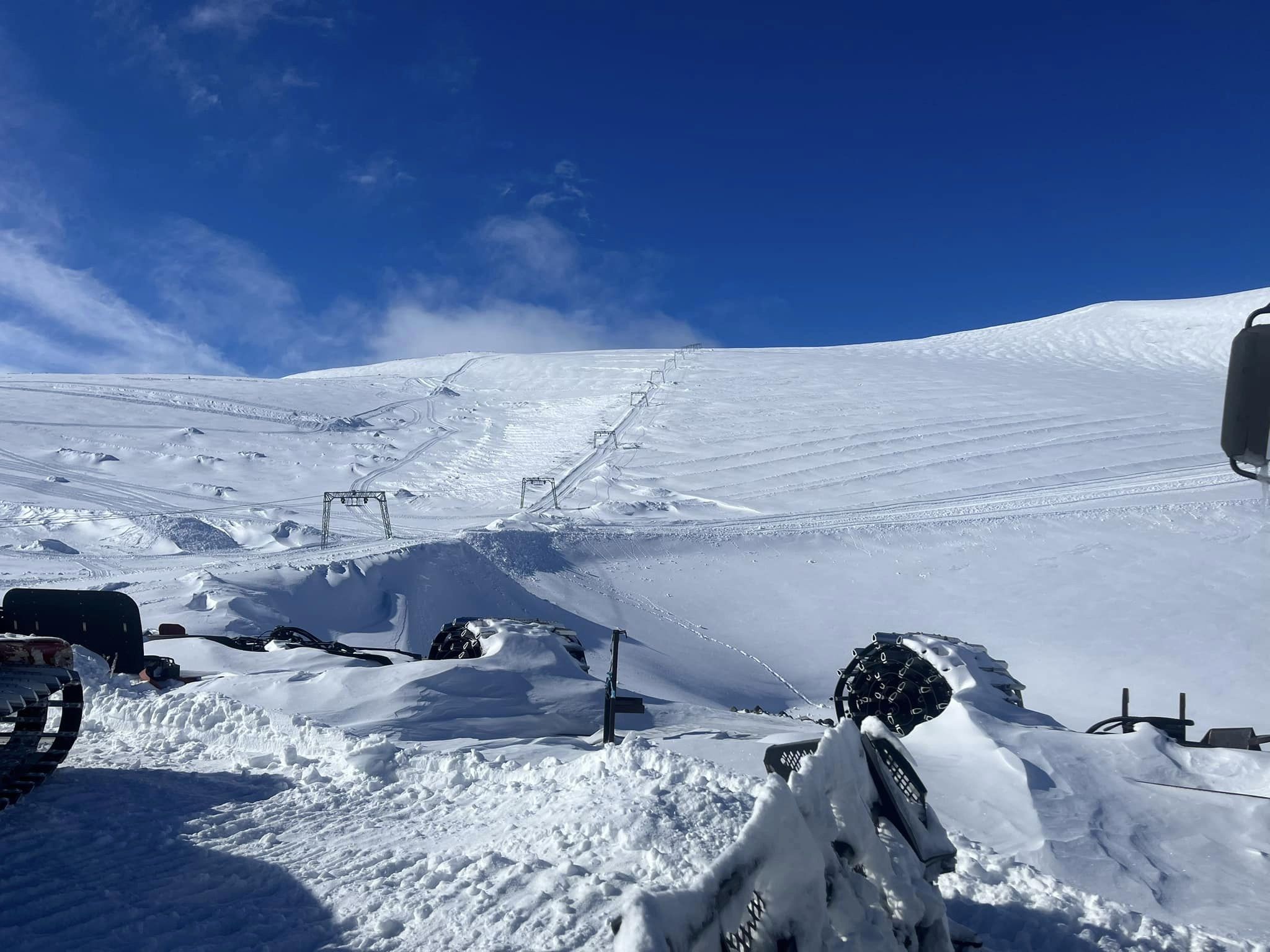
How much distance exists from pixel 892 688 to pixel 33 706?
631 centimetres

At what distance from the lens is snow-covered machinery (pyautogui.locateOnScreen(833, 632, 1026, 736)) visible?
7.15 m

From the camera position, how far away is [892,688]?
758 centimetres

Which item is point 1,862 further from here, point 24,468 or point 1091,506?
point 24,468

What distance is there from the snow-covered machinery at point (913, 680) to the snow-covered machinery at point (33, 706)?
18.5ft

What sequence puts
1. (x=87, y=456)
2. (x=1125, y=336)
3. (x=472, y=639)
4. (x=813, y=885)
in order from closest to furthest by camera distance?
(x=813, y=885) < (x=472, y=639) < (x=87, y=456) < (x=1125, y=336)

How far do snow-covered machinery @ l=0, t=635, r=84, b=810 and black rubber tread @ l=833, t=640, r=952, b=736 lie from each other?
5.63 metres

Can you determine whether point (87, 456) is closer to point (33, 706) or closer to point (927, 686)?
point (33, 706)

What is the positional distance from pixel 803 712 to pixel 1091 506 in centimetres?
1216

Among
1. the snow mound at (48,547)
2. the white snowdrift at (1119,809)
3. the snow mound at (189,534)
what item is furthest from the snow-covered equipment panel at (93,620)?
the snow mound at (48,547)

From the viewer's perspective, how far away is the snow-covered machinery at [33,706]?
15.9 ft

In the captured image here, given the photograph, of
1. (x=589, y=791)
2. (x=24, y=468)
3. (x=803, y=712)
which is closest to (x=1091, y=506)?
(x=803, y=712)

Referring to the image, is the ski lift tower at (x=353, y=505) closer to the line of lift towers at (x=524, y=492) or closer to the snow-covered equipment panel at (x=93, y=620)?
the line of lift towers at (x=524, y=492)

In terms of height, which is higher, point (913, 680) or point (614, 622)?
point (913, 680)

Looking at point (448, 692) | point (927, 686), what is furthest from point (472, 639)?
Answer: point (927, 686)
